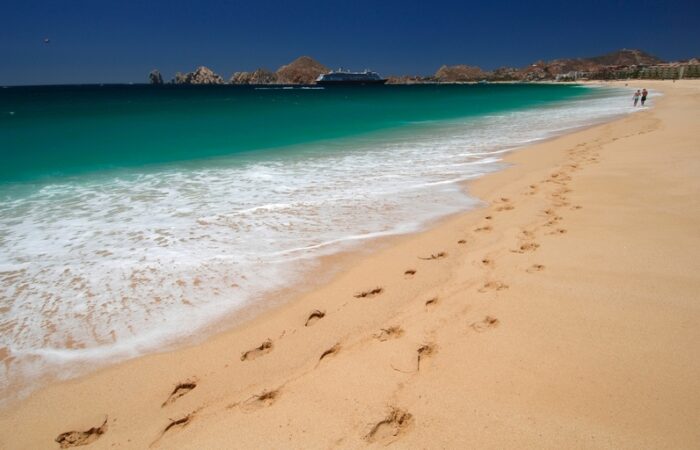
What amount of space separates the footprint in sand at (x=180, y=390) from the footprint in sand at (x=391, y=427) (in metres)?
1.49

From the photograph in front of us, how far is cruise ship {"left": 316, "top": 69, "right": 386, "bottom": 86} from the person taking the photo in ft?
534

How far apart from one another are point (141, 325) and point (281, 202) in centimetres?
415

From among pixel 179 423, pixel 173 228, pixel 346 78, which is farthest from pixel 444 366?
pixel 346 78

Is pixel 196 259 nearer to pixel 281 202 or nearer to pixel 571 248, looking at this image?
pixel 281 202

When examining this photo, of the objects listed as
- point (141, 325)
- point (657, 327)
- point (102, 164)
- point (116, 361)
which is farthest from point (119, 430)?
point (102, 164)

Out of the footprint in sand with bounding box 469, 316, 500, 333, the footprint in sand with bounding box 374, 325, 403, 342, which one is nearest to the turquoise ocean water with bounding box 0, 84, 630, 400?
the footprint in sand with bounding box 374, 325, 403, 342

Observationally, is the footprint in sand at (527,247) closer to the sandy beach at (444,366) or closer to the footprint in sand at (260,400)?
the sandy beach at (444,366)

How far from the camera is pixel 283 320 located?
384cm

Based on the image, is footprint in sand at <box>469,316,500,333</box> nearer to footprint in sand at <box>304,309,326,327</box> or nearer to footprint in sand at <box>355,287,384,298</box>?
footprint in sand at <box>355,287,384,298</box>

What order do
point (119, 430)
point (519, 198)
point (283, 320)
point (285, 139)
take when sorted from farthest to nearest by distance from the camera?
point (285, 139), point (519, 198), point (283, 320), point (119, 430)

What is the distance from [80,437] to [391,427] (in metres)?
2.16

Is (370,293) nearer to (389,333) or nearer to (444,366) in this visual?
(389,333)

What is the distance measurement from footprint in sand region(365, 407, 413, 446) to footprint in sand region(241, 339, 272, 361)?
1.29 metres

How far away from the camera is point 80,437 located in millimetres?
2697
